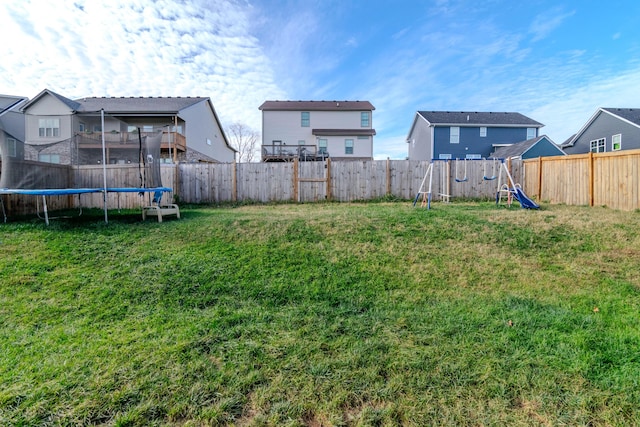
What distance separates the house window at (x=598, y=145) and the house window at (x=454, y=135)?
8821 millimetres

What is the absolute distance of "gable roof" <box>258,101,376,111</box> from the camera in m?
26.1

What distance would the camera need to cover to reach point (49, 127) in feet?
64.2


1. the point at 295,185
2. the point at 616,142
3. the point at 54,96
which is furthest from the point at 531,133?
the point at 54,96

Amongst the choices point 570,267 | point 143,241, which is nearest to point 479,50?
point 570,267

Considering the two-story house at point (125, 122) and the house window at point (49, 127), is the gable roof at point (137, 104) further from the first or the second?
the house window at point (49, 127)

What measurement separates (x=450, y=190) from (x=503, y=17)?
5652mm

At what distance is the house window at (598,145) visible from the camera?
68.9ft

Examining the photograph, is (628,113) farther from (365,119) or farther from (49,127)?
(49,127)

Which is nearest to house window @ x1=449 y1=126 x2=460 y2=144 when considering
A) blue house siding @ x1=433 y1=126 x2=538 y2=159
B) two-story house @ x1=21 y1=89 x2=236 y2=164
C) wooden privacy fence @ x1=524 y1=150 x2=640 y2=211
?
blue house siding @ x1=433 y1=126 x2=538 y2=159

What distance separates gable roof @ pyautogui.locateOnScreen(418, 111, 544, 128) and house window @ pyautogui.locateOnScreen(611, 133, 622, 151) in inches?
240

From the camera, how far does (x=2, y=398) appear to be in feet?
6.14

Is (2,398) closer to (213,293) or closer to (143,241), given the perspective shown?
(213,293)

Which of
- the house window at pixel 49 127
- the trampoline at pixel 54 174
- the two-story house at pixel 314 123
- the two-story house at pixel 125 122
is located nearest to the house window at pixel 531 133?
the two-story house at pixel 314 123

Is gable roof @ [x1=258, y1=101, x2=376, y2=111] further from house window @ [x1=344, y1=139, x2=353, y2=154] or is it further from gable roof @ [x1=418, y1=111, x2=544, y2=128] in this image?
gable roof @ [x1=418, y1=111, x2=544, y2=128]
